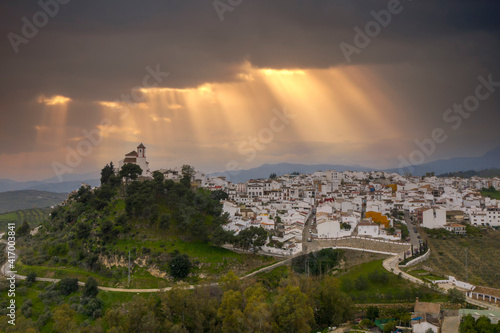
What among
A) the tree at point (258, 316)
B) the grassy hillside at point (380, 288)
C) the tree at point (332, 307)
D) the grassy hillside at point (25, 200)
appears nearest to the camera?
the tree at point (258, 316)

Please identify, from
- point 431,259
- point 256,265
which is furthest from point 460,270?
point 256,265

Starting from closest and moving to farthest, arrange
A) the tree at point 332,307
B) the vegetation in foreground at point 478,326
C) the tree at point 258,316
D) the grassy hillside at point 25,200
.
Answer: the vegetation in foreground at point 478,326, the tree at point 258,316, the tree at point 332,307, the grassy hillside at point 25,200

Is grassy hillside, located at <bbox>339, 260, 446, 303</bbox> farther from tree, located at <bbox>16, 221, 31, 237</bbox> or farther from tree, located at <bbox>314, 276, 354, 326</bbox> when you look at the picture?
tree, located at <bbox>16, 221, 31, 237</bbox>

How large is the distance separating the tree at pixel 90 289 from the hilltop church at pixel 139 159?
1514 cm

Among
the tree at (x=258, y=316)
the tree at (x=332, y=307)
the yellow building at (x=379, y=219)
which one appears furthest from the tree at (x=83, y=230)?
the yellow building at (x=379, y=219)

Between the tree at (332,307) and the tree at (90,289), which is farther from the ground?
the tree at (332,307)

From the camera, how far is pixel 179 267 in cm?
2381

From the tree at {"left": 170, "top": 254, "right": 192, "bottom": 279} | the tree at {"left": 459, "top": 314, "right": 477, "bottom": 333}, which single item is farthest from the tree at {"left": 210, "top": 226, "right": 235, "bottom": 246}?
the tree at {"left": 459, "top": 314, "right": 477, "bottom": 333}

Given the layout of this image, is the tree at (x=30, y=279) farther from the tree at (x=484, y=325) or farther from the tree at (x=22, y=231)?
the tree at (x=484, y=325)

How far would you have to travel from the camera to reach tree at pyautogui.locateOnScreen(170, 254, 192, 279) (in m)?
23.8

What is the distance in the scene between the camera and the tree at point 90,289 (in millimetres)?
22250

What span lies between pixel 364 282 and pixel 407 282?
2.17 m

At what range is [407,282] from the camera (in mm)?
20734

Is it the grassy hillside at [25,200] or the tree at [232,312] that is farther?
the grassy hillside at [25,200]
